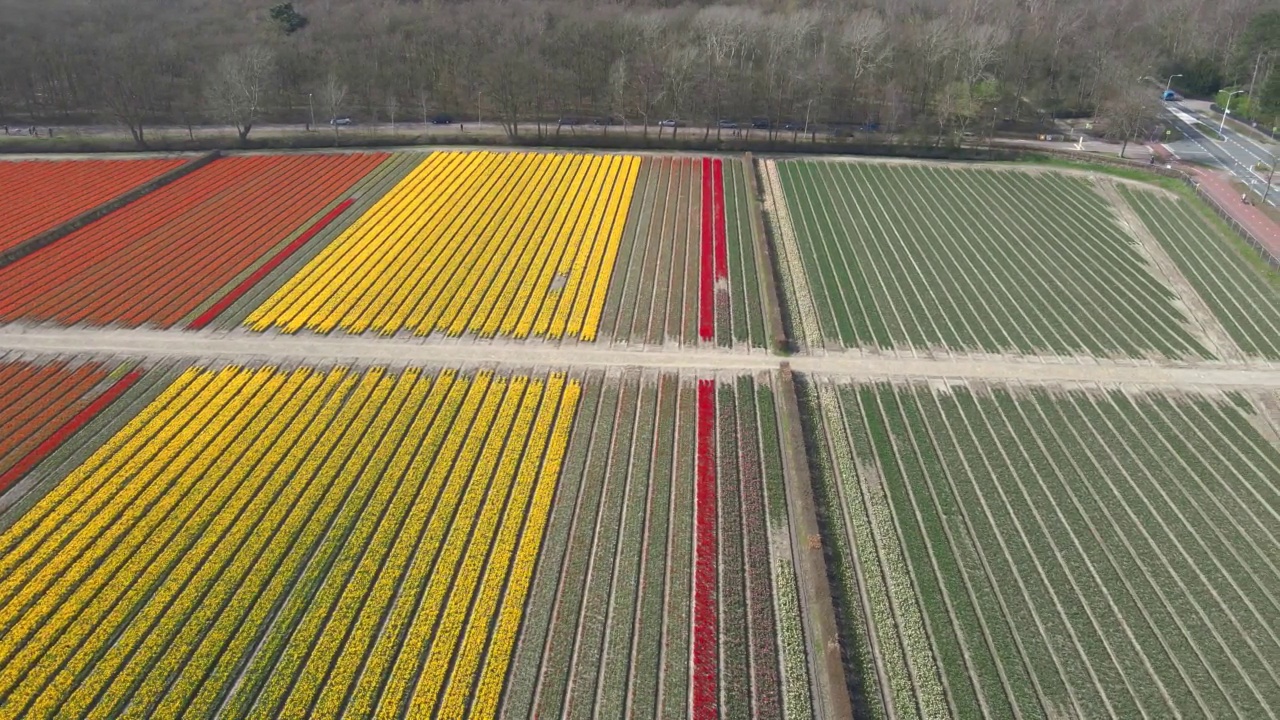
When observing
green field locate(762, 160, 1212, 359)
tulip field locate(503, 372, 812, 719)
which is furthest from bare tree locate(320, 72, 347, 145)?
tulip field locate(503, 372, 812, 719)

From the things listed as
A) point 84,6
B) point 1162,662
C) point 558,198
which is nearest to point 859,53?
point 558,198

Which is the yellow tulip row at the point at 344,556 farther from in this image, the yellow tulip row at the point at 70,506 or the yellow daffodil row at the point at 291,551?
the yellow tulip row at the point at 70,506

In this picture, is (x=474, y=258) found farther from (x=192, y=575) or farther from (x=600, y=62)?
(x=600, y=62)

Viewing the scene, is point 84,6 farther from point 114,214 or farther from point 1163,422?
point 1163,422

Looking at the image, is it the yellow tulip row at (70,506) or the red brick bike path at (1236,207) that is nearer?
the yellow tulip row at (70,506)

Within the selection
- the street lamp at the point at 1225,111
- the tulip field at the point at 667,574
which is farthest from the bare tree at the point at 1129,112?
the tulip field at the point at 667,574

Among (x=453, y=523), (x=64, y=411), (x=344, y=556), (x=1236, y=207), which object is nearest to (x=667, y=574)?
(x=453, y=523)
